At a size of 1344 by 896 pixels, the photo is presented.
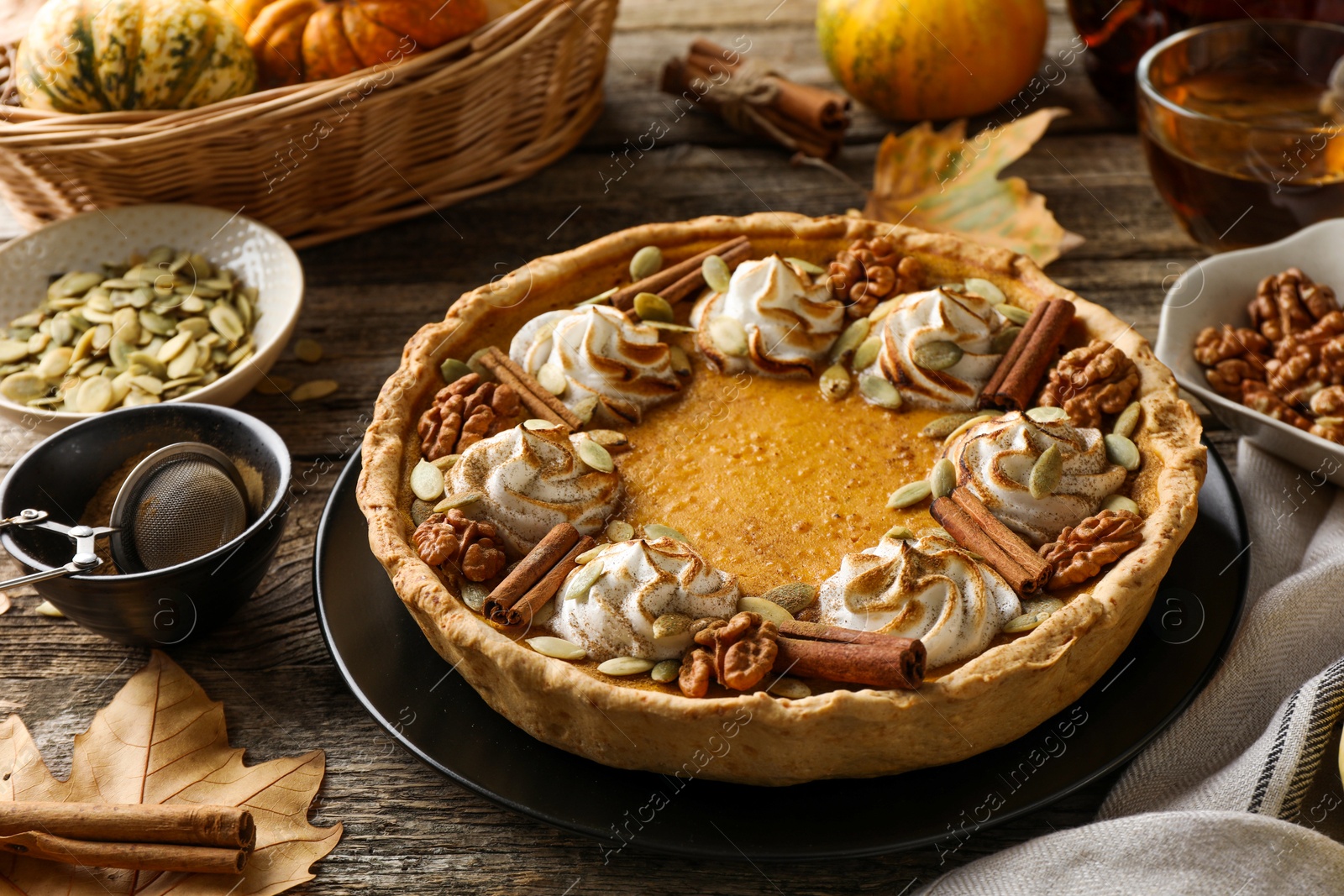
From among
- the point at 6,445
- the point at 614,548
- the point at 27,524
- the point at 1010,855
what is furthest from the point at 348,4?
the point at 1010,855

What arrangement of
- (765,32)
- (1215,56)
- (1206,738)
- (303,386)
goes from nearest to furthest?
(1206,738)
(303,386)
(1215,56)
(765,32)

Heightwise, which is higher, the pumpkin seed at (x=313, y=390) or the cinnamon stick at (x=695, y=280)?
the cinnamon stick at (x=695, y=280)

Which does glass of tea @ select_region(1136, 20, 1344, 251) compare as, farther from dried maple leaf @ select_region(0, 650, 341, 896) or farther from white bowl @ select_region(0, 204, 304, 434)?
dried maple leaf @ select_region(0, 650, 341, 896)

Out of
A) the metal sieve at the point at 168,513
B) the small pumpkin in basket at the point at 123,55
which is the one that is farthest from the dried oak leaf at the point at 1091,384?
the small pumpkin in basket at the point at 123,55

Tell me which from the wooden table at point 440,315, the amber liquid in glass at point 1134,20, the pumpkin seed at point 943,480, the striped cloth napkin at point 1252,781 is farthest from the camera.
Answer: the amber liquid in glass at point 1134,20

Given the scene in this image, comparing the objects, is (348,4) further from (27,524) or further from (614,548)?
(614,548)

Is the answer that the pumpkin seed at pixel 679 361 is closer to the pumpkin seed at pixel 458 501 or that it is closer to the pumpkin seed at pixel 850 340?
the pumpkin seed at pixel 850 340

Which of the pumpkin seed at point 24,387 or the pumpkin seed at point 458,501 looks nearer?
the pumpkin seed at point 458,501

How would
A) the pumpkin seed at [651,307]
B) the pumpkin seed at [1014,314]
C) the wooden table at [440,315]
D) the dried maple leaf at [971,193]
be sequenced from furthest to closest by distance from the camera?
1. the dried maple leaf at [971,193]
2. the pumpkin seed at [651,307]
3. the pumpkin seed at [1014,314]
4. the wooden table at [440,315]

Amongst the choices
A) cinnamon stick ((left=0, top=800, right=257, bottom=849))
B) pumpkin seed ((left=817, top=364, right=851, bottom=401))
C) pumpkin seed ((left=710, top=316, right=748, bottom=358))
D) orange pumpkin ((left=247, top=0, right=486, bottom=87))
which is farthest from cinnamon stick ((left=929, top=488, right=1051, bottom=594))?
orange pumpkin ((left=247, top=0, right=486, bottom=87))
